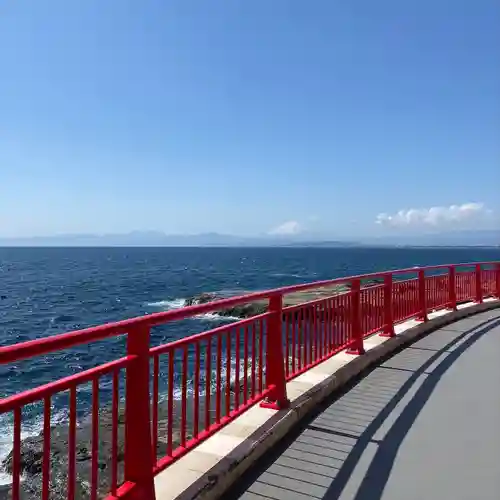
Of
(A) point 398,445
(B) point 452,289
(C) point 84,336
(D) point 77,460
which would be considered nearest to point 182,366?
(C) point 84,336

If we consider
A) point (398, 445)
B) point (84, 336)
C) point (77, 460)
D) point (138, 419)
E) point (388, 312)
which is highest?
point (84, 336)

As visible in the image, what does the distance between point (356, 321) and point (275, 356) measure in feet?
9.63

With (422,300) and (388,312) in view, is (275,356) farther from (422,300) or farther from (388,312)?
(422,300)

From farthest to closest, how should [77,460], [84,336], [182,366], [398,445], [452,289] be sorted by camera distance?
[452,289] → [77,460] → [398,445] → [182,366] → [84,336]

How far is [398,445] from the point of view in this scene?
4.57 meters

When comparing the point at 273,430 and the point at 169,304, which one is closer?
the point at 273,430

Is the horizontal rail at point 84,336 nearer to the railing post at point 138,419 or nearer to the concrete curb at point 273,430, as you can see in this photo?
the railing post at point 138,419

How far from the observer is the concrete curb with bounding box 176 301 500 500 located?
3623 millimetres

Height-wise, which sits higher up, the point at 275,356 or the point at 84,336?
the point at 84,336

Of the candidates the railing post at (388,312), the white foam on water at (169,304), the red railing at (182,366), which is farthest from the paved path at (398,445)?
the white foam on water at (169,304)

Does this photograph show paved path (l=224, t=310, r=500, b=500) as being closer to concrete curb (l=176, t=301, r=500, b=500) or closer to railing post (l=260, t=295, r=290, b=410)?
concrete curb (l=176, t=301, r=500, b=500)

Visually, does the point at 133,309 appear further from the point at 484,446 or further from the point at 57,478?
the point at 484,446

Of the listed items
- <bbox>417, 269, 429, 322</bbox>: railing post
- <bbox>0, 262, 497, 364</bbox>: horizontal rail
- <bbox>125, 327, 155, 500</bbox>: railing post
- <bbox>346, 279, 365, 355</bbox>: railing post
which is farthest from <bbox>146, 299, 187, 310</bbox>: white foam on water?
<bbox>125, 327, 155, 500</bbox>: railing post

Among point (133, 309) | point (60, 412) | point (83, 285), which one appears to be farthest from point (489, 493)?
point (83, 285)
